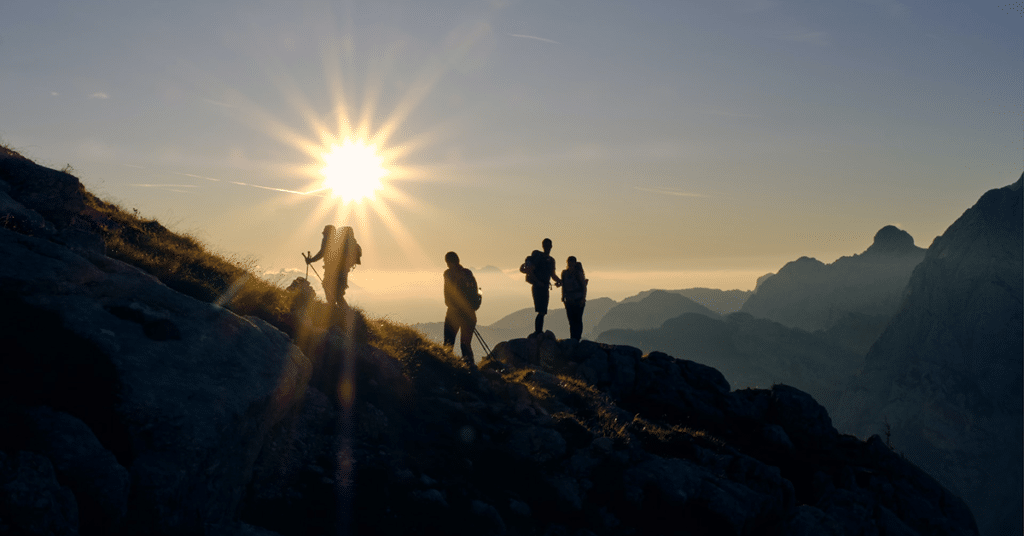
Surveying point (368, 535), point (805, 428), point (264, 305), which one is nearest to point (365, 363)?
point (264, 305)

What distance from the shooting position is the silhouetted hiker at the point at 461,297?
15.6 meters

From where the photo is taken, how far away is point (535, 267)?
19.0m

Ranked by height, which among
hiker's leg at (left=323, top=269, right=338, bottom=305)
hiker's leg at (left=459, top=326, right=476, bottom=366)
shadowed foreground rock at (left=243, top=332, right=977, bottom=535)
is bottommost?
shadowed foreground rock at (left=243, top=332, right=977, bottom=535)

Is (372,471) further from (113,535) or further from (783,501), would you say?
(783,501)

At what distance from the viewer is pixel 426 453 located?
362 inches

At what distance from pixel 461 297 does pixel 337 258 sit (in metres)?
3.77

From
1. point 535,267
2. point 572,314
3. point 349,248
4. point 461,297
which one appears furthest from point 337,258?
point 572,314

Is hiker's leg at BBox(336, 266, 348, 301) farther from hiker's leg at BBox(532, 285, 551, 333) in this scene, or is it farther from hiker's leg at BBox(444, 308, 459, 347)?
hiker's leg at BBox(532, 285, 551, 333)

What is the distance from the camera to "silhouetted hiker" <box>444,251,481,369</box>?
15.6 metres

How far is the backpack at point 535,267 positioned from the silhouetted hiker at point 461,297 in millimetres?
3593

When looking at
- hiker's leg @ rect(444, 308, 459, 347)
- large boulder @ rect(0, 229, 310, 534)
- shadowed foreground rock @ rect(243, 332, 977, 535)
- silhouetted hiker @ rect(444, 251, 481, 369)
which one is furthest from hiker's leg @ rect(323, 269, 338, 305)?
large boulder @ rect(0, 229, 310, 534)

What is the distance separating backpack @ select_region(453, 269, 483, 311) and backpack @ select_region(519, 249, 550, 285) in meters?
3.68

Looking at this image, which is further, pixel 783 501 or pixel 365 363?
pixel 783 501

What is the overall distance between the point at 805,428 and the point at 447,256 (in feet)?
47.1
